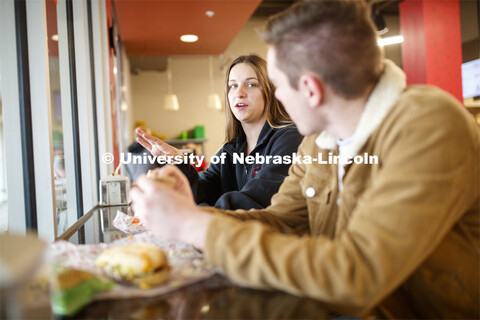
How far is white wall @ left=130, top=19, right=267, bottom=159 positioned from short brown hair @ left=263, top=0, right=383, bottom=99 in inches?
343

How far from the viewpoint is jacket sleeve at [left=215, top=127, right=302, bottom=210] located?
1.70 meters

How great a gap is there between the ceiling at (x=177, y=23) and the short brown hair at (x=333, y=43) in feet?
13.8

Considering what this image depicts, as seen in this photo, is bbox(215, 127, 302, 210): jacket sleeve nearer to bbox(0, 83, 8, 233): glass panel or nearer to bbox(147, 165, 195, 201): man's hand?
bbox(147, 165, 195, 201): man's hand

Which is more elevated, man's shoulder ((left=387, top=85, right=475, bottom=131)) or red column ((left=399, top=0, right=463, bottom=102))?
red column ((left=399, top=0, right=463, bottom=102))

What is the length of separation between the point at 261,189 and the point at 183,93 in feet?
27.6

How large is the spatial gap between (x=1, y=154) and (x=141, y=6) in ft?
12.8

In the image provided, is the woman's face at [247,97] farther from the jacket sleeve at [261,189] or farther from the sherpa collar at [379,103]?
the sherpa collar at [379,103]

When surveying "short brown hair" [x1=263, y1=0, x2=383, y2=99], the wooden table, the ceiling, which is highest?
the ceiling

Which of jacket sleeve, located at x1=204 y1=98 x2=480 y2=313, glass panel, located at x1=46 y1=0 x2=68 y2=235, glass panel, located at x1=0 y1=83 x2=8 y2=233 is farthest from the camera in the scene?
glass panel, located at x1=46 y1=0 x2=68 y2=235

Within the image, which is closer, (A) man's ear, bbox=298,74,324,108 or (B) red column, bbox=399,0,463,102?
(A) man's ear, bbox=298,74,324,108

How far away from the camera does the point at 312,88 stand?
3.09 feet

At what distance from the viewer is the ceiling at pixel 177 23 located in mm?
4934

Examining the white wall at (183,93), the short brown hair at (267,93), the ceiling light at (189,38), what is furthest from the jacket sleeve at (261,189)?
the white wall at (183,93)

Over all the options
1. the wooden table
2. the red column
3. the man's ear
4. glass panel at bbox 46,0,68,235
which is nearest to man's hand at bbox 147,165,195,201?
the wooden table
